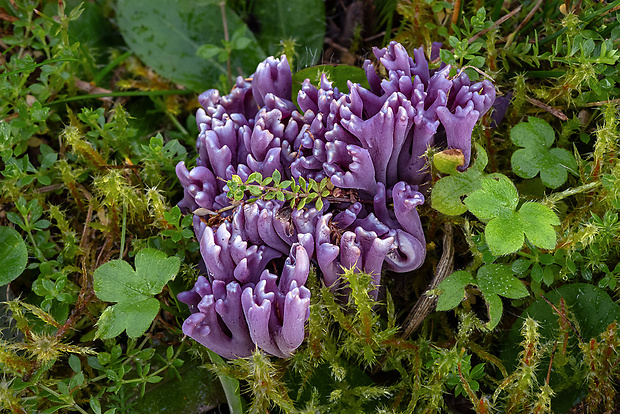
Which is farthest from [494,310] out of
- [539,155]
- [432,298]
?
[539,155]

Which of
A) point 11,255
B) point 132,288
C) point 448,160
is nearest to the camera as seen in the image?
point 448,160

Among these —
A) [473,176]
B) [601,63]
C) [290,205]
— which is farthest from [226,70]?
[601,63]

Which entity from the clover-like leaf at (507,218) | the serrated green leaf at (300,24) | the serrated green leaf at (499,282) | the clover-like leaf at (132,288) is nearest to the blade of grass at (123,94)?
the serrated green leaf at (300,24)

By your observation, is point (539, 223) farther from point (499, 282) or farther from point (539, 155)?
point (539, 155)

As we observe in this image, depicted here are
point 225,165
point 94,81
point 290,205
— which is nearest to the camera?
point 290,205

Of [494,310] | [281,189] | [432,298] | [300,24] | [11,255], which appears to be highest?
[300,24]

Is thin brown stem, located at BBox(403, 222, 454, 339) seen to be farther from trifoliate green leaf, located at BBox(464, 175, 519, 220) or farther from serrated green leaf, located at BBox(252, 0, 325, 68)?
serrated green leaf, located at BBox(252, 0, 325, 68)

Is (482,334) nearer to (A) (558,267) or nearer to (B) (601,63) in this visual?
(A) (558,267)

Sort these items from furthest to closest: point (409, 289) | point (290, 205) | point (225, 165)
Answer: point (409, 289)
point (225, 165)
point (290, 205)
